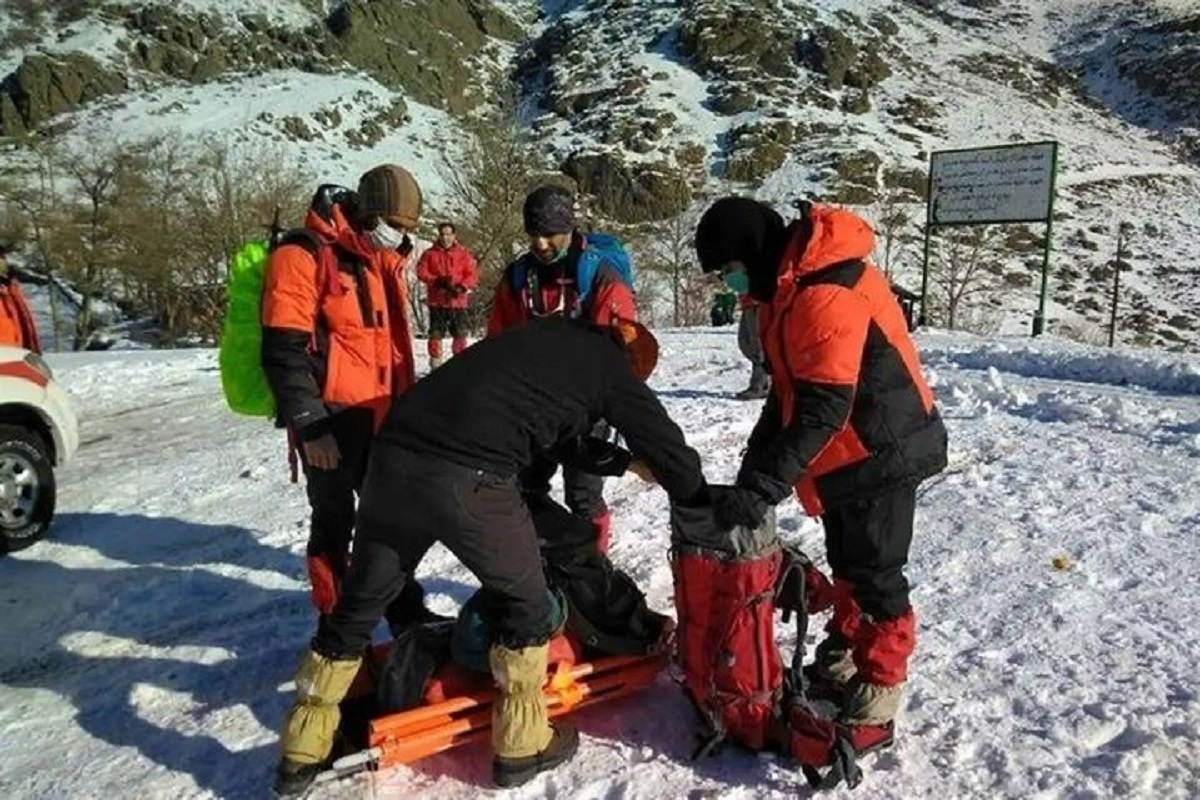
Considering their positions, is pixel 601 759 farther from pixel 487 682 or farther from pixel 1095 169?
pixel 1095 169

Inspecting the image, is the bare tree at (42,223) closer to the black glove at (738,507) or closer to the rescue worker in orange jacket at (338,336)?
the rescue worker in orange jacket at (338,336)

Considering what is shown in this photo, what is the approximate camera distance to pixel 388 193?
118 inches

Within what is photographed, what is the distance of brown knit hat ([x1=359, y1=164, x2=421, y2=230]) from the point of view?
298cm

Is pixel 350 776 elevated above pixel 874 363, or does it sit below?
below

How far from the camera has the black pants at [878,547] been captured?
8.75 ft

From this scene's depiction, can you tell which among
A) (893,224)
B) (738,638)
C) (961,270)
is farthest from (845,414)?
(961,270)

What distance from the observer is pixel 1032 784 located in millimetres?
2582

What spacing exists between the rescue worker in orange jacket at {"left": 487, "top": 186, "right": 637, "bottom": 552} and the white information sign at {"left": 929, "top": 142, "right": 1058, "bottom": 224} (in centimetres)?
1756

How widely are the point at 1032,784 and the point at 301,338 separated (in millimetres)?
2722

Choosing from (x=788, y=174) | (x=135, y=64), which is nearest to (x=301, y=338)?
(x=788, y=174)

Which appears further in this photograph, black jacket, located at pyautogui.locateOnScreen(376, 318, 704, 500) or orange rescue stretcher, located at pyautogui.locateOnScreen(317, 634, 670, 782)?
orange rescue stretcher, located at pyautogui.locateOnScreen(317, 634, 670, 782)

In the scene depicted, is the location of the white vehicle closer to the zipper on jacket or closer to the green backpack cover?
the green backpack cover

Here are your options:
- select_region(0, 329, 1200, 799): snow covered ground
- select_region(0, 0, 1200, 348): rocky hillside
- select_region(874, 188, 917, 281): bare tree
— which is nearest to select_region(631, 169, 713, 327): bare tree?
select_region(0, 0, 1200, 348): rocky hillside

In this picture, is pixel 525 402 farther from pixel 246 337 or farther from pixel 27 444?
pixel 27 444
